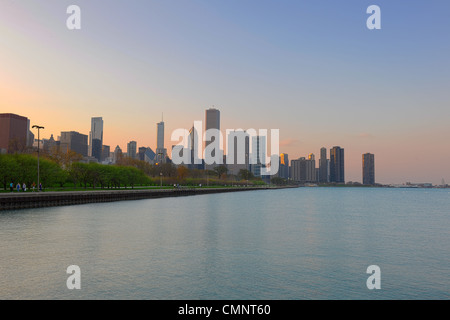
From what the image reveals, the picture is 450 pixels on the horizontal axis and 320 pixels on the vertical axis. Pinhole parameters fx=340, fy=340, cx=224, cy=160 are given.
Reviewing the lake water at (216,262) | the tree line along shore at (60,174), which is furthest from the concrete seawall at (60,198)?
the lake water at (216,262)

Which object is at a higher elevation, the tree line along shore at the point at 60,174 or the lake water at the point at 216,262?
the tree line along shore at the point at 60,174

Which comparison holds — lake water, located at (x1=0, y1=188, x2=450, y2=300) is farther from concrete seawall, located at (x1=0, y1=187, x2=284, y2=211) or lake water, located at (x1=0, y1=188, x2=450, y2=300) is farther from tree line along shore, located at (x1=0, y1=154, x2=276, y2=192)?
tree line along shore, located at (x1=0, y1=154, x2=276, y2=192)

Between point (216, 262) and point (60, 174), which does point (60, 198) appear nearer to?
point (60, 174)

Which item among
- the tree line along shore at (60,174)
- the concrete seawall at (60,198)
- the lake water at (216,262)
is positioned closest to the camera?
the lake water at (216,262)

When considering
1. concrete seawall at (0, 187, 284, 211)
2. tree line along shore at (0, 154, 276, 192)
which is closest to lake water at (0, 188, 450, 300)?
concrete seawall at (0, 187, 284, 211)

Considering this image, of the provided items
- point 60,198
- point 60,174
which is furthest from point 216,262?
point 60,174

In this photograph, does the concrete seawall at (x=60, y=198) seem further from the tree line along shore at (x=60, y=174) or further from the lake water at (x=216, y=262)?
the lake water at (x=216, y=262)

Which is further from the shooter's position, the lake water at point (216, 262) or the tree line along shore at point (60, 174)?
the tree line along shore at point (60, 174)

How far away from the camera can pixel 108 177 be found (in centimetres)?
11038

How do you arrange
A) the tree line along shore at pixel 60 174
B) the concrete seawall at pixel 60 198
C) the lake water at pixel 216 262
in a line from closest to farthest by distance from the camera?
the lake water at pixel 216 262 < the concrete seawall at pixel 60 198 < the tree line along shore at pixel 60 174

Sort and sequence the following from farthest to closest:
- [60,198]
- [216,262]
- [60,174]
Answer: [60,174], [60,198], [216,262]

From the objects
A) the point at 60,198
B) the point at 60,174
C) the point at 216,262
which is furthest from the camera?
the point at 60,174
